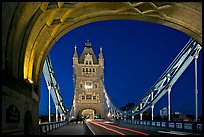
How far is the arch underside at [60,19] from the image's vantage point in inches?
629

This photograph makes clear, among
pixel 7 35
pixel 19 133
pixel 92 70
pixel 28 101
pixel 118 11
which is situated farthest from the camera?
pixel 92 70

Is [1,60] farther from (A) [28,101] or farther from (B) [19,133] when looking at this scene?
(A) [28,101]

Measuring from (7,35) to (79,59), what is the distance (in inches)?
5524

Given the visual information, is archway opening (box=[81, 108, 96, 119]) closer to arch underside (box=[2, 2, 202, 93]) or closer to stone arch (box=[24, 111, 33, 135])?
arch underside (box=[2, 2, 202, 93])

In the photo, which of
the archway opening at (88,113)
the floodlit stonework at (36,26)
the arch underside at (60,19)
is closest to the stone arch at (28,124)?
the floodlit stonework at (36,26)

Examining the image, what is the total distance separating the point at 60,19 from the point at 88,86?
123m

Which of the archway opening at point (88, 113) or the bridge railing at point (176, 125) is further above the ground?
the bridge railing at point (176, 125)

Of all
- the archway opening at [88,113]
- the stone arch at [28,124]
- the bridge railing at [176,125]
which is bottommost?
the archway opening at [88,113]

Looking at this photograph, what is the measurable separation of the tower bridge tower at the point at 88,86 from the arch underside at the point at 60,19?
365 feet

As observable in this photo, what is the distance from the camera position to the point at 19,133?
50.8 feet

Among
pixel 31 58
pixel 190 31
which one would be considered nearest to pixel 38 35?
pixel 31 58

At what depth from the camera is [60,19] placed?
71.4 feet

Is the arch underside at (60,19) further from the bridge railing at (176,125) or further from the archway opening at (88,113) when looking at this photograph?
the archway opening at (88,113)

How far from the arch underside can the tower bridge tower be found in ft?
365
